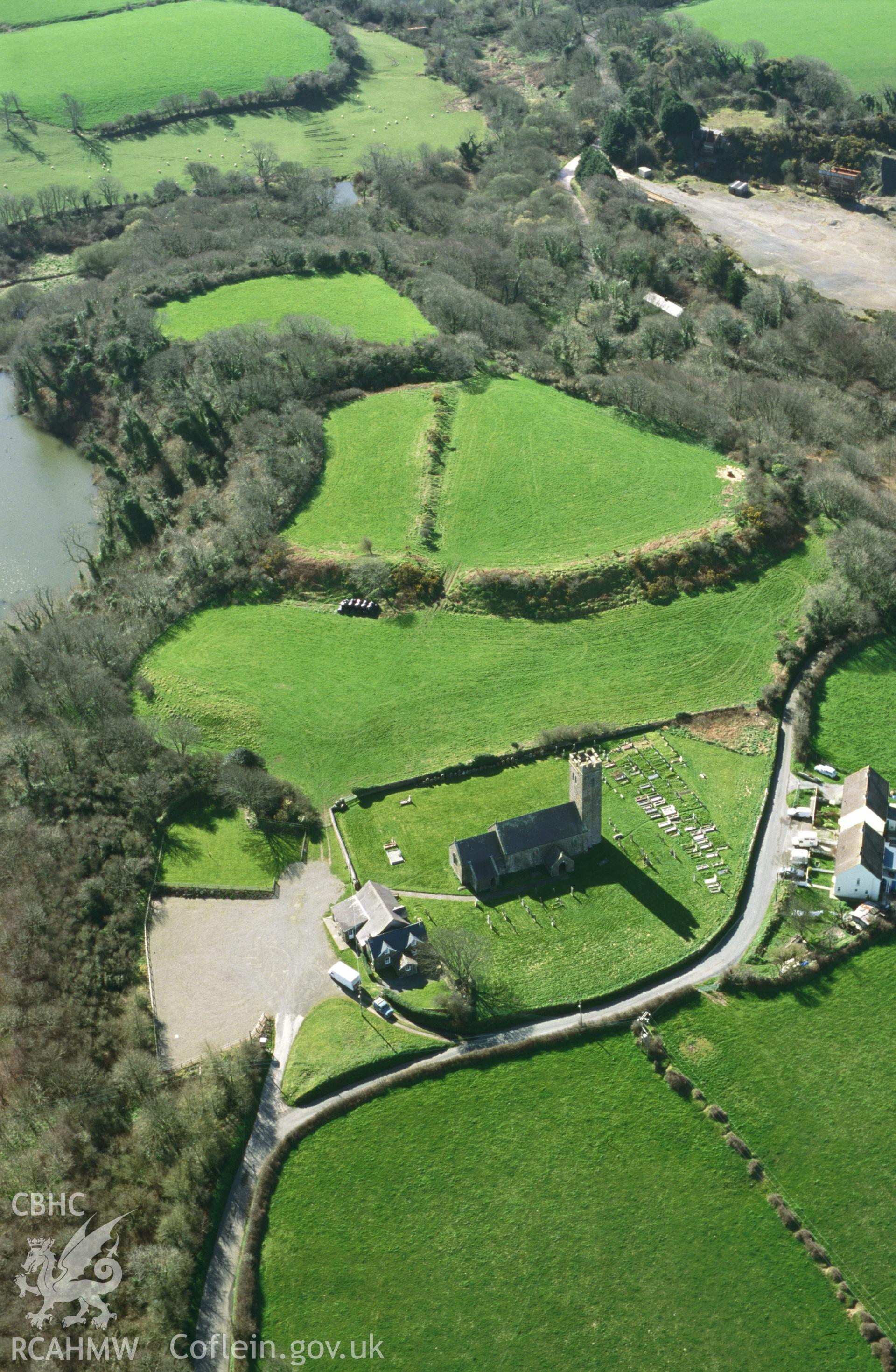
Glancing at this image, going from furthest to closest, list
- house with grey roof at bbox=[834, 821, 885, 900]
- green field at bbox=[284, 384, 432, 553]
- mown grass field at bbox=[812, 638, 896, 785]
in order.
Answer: green field at bbox=[284, 384, 432, 553], mown grass field at bbox=[812, 638, 896, 785], house with grey roof at bbox=[834, 821, 885, 900]

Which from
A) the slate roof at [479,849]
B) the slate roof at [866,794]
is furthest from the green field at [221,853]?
the slate roof at [866,794]

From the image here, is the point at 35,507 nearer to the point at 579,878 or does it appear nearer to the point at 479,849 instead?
the point at 479,849

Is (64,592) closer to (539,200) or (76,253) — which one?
(76,253)

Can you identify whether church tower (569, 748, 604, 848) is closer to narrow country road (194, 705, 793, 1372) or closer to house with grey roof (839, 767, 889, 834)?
narrow country road (194, 705, 793, 1372)

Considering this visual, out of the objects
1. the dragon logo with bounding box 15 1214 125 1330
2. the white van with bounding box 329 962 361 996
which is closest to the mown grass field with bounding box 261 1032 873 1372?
the white van with bounding box 329 962 361 996

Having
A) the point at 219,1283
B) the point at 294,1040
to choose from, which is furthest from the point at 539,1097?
the point at 219,1283

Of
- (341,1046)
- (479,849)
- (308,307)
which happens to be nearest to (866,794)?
(479,849)
